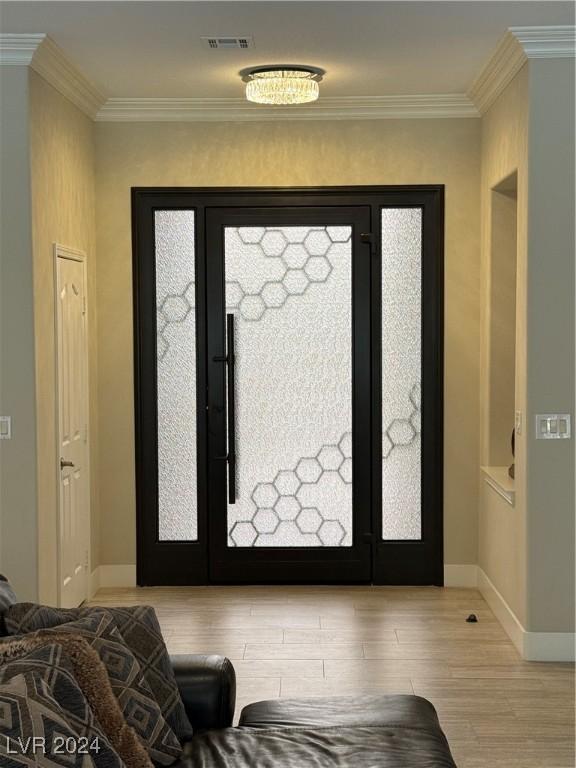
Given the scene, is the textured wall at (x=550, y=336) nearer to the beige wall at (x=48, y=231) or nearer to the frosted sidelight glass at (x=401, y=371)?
the frosted sidelight glass at (x=401, y=371)

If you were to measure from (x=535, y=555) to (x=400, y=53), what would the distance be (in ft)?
8.33

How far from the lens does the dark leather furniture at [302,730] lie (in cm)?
267

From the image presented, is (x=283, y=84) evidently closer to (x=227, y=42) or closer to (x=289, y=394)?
(x=227, y=42)

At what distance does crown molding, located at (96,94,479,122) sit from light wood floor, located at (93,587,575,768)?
2.87 metres

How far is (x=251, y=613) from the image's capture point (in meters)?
5.76

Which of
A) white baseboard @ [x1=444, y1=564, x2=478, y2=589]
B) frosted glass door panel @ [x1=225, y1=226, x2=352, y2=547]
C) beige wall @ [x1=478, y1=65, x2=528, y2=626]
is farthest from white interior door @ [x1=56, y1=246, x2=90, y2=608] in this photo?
beige wall @ [x1=478, y1=65, x2=528, y2=626]

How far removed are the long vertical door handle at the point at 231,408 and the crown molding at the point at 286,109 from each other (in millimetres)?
1233

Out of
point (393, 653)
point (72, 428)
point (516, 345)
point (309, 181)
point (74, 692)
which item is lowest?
point (393, 653)

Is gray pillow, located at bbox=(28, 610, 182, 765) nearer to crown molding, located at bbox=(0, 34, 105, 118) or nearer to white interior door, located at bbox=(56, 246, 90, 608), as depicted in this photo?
white interior door, located at bbox=(56, 246, 90, 608)

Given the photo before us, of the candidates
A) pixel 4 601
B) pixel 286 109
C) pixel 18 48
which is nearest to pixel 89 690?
pixel 4 601

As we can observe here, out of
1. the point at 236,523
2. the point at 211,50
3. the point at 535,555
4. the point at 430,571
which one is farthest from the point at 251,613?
the point at 211,50

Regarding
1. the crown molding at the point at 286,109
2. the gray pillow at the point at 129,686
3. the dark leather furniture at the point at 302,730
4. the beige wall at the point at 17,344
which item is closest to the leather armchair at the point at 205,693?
the dark leather furniture at the point at 302,730

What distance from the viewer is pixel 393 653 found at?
198 inches

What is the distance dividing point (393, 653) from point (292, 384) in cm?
192
